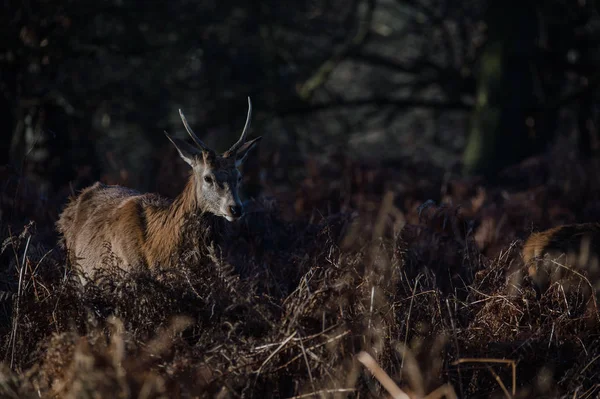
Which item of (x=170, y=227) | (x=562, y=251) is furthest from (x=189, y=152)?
(x=562, y=251)

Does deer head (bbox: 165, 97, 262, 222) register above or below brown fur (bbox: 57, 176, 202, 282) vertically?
above

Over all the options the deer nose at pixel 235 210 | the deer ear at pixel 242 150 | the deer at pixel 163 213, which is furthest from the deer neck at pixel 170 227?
the deer ear at pixel 242 150

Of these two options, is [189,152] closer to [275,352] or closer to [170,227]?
[170,227]

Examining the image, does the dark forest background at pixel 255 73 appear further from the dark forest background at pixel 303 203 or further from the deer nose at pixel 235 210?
the deer nose at pixel 235 210

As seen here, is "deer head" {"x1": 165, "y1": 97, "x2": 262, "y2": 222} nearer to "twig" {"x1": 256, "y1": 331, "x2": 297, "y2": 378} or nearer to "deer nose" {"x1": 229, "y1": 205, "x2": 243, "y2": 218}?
"deer nose" {"x1": 229, "y1": 205, "x2": 243, "y2": 218}

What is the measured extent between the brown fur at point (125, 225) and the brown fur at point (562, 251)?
2782 millimetres

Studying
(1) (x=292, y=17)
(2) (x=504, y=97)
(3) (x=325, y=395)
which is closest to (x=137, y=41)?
(1) (x=292, y=17)

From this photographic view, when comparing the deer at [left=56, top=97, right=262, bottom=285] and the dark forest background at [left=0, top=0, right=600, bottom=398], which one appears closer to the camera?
the dark forest background at [left=0, top=0, right=600, bottom=398]

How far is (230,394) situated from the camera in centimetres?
503

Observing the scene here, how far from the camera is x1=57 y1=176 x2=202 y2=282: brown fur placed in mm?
7480

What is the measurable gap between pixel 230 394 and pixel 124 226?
316 centimetres

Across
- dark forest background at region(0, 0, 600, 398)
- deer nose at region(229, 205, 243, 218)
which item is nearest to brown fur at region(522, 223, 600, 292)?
dark forest background at region(0, 0, 600, 398)

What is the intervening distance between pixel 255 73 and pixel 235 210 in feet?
39.7

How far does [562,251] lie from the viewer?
766 centimetres
